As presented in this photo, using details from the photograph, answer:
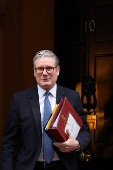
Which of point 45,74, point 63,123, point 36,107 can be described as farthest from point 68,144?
point 45,74

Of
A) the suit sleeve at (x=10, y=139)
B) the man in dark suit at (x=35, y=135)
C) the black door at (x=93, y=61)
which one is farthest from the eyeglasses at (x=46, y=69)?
the black door at (x=93, y=61)

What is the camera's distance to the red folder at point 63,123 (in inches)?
66.1

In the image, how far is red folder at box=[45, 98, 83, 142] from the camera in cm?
168

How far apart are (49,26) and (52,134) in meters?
2.29

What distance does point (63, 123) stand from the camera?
1.76m

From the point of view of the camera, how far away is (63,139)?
174 centimetres

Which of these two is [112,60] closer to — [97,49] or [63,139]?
[97,49]

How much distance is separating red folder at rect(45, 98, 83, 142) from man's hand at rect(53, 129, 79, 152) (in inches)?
1.0

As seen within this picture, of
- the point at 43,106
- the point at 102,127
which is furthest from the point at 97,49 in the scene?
the point at 43,106

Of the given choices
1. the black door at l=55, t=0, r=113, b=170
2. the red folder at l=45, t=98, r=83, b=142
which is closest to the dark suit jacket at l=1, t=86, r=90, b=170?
the red folder at l=45, t=98, r=83, b=142

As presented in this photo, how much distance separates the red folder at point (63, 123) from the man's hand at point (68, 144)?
3cm

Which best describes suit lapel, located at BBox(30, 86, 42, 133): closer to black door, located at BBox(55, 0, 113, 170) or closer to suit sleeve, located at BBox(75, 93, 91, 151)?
suit sleeve, located at BBox(75, 93, 91, 151)

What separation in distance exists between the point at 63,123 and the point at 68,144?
151 millimetres

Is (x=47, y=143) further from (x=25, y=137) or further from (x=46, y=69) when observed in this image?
(x=46, y=69)
